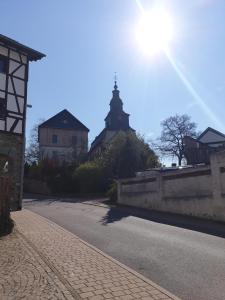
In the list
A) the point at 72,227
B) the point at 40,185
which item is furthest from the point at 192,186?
the point at 40,185

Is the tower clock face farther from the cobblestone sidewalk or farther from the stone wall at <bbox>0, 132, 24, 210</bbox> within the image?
the cobblestone sidewalk

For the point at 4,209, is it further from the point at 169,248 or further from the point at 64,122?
the point at 64,122

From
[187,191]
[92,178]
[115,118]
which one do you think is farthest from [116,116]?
[187,191]

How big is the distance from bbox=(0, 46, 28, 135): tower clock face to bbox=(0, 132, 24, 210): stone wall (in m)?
0.49

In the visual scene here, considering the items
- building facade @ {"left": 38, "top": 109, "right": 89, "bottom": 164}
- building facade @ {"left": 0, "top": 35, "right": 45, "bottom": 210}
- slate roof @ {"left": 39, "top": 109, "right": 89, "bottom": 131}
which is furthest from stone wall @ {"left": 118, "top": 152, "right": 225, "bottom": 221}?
slate roof @ {"left": 39, "top": 109, "right": 89, "bottom": 131}

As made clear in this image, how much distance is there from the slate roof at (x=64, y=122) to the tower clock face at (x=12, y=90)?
41.7 metres

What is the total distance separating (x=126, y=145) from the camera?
30578 mm

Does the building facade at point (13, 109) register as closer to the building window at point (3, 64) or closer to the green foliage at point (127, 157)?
the building window at point (3, 64)

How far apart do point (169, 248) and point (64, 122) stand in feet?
186

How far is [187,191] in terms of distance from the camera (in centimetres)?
1692

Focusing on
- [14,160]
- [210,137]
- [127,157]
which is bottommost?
[14,160]

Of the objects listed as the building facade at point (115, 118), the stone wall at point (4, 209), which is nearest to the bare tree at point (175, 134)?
the building facade at point (115, 118)

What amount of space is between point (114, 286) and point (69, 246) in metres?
3.61

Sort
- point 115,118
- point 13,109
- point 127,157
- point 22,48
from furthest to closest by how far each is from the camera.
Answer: point 115,118 < point 127,157 < point 22,48 < point 13,109
